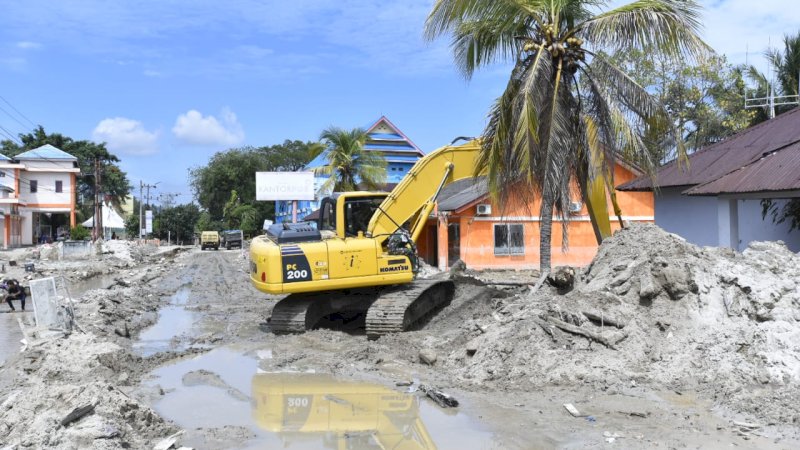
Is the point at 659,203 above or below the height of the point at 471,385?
above

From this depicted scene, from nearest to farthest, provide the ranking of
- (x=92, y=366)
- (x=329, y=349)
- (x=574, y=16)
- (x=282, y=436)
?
(x=282, y=436) < (x=92, y=366) < (x=329, y=349) < (x=574, y=16)

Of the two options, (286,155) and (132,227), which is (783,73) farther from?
(132,227)

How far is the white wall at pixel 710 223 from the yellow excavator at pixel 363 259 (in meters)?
6.74

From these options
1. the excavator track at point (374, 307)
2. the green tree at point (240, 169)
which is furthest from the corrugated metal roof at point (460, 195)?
Answer: the green tree at point (240, 169)

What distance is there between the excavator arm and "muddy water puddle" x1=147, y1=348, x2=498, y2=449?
408 centimetres

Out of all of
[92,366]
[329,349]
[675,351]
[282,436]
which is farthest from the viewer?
[329,349]

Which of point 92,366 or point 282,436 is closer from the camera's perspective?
point 282,436

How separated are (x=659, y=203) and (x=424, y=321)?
28.6 feet

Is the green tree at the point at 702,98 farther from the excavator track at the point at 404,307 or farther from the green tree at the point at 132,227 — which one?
the green tree at the point at 132,227

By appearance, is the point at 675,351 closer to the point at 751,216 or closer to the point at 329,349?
the point at 329,349

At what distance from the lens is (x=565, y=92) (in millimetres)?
13531

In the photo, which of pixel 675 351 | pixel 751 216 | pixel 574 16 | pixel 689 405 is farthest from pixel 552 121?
pixel 751 216

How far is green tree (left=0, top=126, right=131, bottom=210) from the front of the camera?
2928 inches

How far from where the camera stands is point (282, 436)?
727 cm
